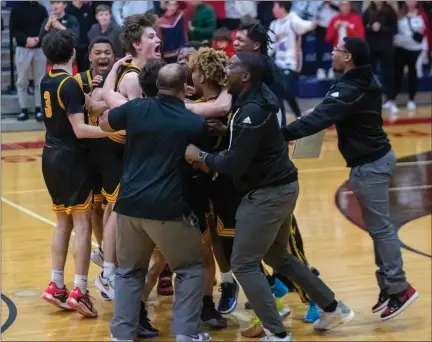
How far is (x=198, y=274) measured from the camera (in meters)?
5.20

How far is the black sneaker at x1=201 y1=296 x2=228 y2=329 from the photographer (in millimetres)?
5863

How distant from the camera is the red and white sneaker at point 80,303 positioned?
5.96 meters

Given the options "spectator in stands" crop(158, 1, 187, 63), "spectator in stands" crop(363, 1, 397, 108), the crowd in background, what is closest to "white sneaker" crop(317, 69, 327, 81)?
the crowd in background

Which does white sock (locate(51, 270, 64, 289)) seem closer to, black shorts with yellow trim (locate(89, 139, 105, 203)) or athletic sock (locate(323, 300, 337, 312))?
black shorts with yellow trim (locate(89, 139, 105, 203))

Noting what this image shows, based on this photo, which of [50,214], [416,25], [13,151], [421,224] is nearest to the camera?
[421,224]

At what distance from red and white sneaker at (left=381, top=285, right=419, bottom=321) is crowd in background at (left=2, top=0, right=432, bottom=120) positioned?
237 inches

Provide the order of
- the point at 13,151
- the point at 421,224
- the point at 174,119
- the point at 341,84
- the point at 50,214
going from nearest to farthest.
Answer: the point at 174,119 → the point at 341,84 → the point at 421,224 → the point at 50,214 → the point at 13,151

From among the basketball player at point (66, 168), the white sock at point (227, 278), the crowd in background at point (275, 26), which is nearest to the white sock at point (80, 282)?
the basketball player at point (66, 168)

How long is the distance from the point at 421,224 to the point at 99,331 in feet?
11.3

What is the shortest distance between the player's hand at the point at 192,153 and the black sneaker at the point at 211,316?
4.16 feet

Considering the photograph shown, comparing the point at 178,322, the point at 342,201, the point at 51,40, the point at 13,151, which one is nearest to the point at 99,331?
the point at 178,322

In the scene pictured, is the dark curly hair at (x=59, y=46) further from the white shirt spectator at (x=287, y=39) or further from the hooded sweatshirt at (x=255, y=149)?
the white shirt spectator at (x=287, y=39)

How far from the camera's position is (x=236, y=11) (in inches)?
543

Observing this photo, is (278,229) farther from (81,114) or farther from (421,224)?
(421,224)
